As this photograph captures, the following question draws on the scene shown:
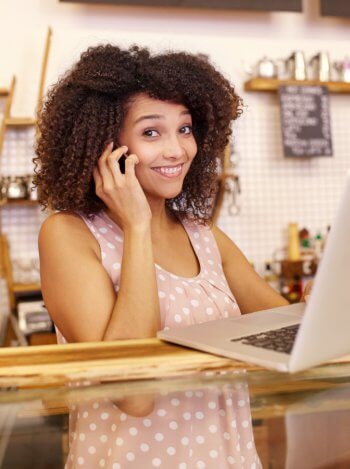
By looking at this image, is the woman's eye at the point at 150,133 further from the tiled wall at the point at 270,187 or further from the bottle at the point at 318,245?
the bottle at the point at 318,245

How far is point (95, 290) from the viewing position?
3.70ft

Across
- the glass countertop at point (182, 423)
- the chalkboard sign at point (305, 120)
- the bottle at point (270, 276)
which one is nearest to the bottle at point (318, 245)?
Answer: the bottle at point (270, 276)

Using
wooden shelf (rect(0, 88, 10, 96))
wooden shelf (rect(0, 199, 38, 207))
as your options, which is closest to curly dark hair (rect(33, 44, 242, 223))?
wooden shelf (rect(0, 199, 38, 207))

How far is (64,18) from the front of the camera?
143 inches

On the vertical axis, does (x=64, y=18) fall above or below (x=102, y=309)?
above

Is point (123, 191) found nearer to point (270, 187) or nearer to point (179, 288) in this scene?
point (179, 288)

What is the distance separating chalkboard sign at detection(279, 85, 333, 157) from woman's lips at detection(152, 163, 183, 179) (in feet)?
8.26

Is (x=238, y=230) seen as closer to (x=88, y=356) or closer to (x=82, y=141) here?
(x=82, y=141)

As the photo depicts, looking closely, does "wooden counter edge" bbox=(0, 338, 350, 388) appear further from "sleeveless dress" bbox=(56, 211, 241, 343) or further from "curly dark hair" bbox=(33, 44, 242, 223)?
"curly dark hair" bbox=(33, 44, 242, 223)

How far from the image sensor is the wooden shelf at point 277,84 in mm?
3709

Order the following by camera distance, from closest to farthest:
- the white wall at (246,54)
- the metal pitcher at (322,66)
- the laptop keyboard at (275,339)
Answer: the laptop keyboard at (275,339)
the white wall at (246,54)
the metal pitcher at (322,66)

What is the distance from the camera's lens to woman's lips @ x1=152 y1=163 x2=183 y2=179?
135 cm

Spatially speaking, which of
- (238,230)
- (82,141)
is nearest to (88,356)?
(82,141)

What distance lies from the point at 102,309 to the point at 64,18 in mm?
2960
